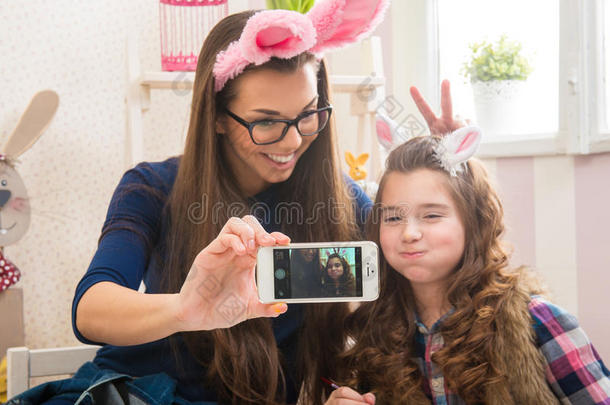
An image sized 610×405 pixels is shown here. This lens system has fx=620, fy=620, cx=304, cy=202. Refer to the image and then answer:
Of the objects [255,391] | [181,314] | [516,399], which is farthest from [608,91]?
[181,314]

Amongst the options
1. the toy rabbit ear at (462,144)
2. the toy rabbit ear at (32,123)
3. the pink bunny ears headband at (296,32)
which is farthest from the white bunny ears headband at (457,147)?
the toy rabbit ear at (32,123)

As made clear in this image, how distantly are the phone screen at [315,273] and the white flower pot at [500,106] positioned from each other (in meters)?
1.01

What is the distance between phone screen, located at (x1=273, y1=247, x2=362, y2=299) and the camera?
81cm

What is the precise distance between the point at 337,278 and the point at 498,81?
110cm

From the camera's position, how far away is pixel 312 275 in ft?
2.68

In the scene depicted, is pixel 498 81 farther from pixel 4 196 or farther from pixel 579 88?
pixel 4 196

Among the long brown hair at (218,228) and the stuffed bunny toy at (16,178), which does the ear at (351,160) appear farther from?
the stuffed bunny toy at (16,178)

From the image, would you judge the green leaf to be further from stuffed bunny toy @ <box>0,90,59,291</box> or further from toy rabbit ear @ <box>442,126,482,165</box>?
stuffed bunny toy @ <box>0,90,59,291</box>

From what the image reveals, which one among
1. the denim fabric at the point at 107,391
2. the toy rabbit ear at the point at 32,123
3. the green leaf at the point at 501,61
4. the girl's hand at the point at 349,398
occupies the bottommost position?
the girl's hand at the point at 349,398

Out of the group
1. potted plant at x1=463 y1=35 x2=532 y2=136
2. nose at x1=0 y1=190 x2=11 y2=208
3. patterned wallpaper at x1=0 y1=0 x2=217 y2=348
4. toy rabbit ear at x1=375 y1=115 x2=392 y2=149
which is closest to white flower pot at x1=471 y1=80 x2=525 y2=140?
potted plant at x1=463 y1=35 x2=532 y2=136

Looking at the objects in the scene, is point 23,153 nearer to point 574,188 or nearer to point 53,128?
point 53,128

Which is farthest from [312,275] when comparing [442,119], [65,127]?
[65,127]

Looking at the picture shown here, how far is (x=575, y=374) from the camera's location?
909 mm

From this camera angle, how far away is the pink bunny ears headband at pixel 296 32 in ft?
3.03
